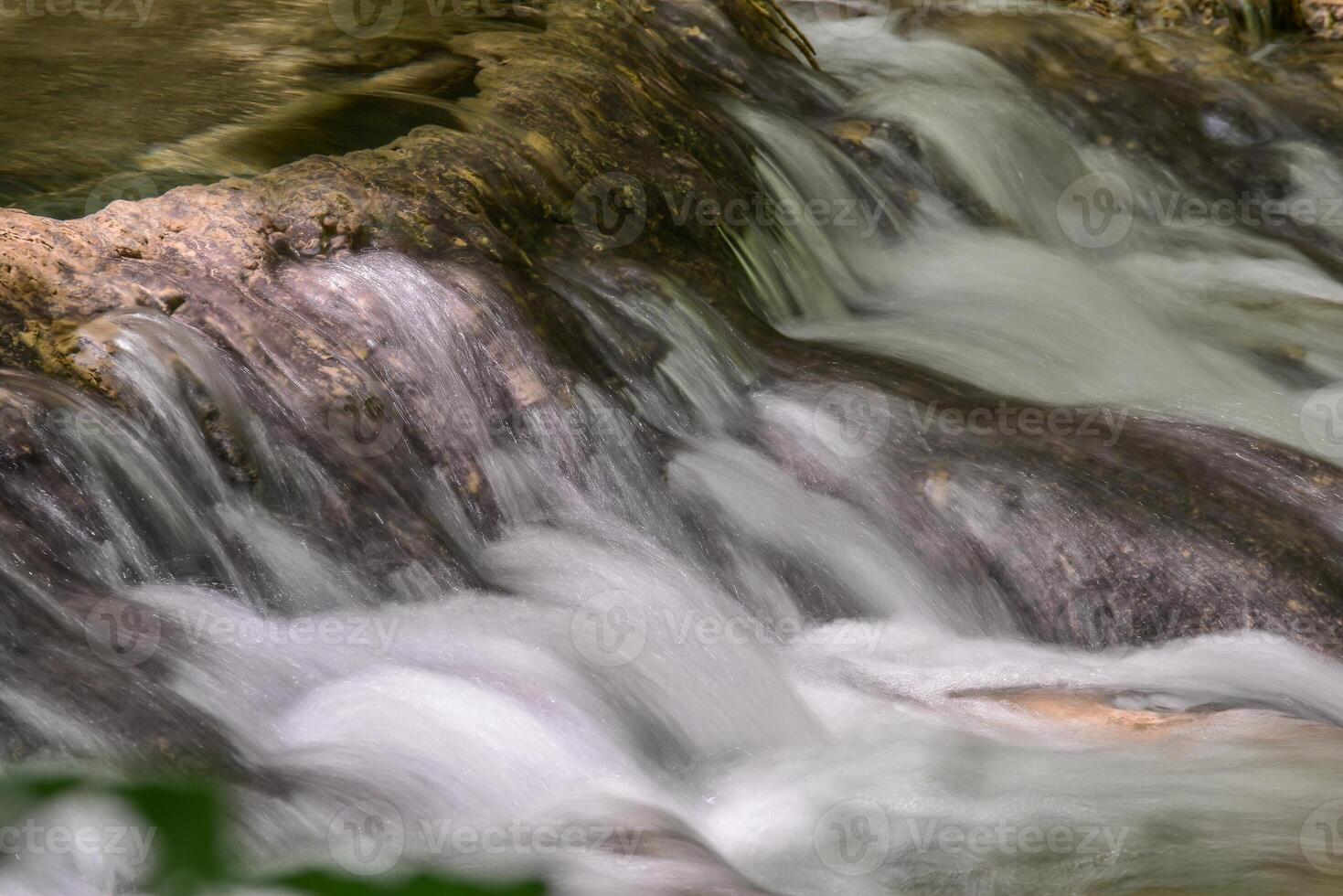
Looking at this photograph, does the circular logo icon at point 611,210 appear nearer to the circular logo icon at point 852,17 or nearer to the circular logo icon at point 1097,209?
the circular logo icon at point 1097,209

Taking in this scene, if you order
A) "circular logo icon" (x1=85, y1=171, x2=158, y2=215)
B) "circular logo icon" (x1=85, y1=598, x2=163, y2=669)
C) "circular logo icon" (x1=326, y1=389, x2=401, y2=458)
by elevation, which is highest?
"circular logo icon" (x1=85, y1=171, x2=158, y2=215)

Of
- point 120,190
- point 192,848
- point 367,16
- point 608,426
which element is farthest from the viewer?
point 367,16

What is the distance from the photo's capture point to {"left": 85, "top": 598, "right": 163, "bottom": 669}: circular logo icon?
2.89 meters

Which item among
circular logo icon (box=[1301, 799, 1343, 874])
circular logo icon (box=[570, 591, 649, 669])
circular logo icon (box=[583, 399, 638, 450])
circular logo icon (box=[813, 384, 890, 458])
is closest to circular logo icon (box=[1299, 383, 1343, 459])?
circular logo icon (box=[813, 384, 890, 458])

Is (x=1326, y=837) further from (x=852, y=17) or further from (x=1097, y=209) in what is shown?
(x=852, y=17)

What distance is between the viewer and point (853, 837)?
315 centimetres

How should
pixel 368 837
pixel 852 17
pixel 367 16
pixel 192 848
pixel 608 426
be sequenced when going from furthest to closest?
1. pixel 852 17
2. pixel 367 16
3. pixel 608 426
4. pixel 368 837
5. pixel 192 848

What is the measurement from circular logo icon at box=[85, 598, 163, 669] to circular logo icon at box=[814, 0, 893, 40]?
4.99m

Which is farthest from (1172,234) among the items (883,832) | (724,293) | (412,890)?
(412,890)

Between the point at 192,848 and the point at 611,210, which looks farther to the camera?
the point at 611,210

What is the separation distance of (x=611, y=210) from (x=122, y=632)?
2.23 meters

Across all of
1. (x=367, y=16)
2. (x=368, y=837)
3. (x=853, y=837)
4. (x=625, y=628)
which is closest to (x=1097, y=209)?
(x=367, y=16)

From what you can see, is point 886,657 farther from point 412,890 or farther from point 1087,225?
point 1087,225

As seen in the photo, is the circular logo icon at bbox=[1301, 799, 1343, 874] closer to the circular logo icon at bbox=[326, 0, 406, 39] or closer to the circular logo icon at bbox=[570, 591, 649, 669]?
the circular logo icon at bbox=[570, 591, 649, 669]
